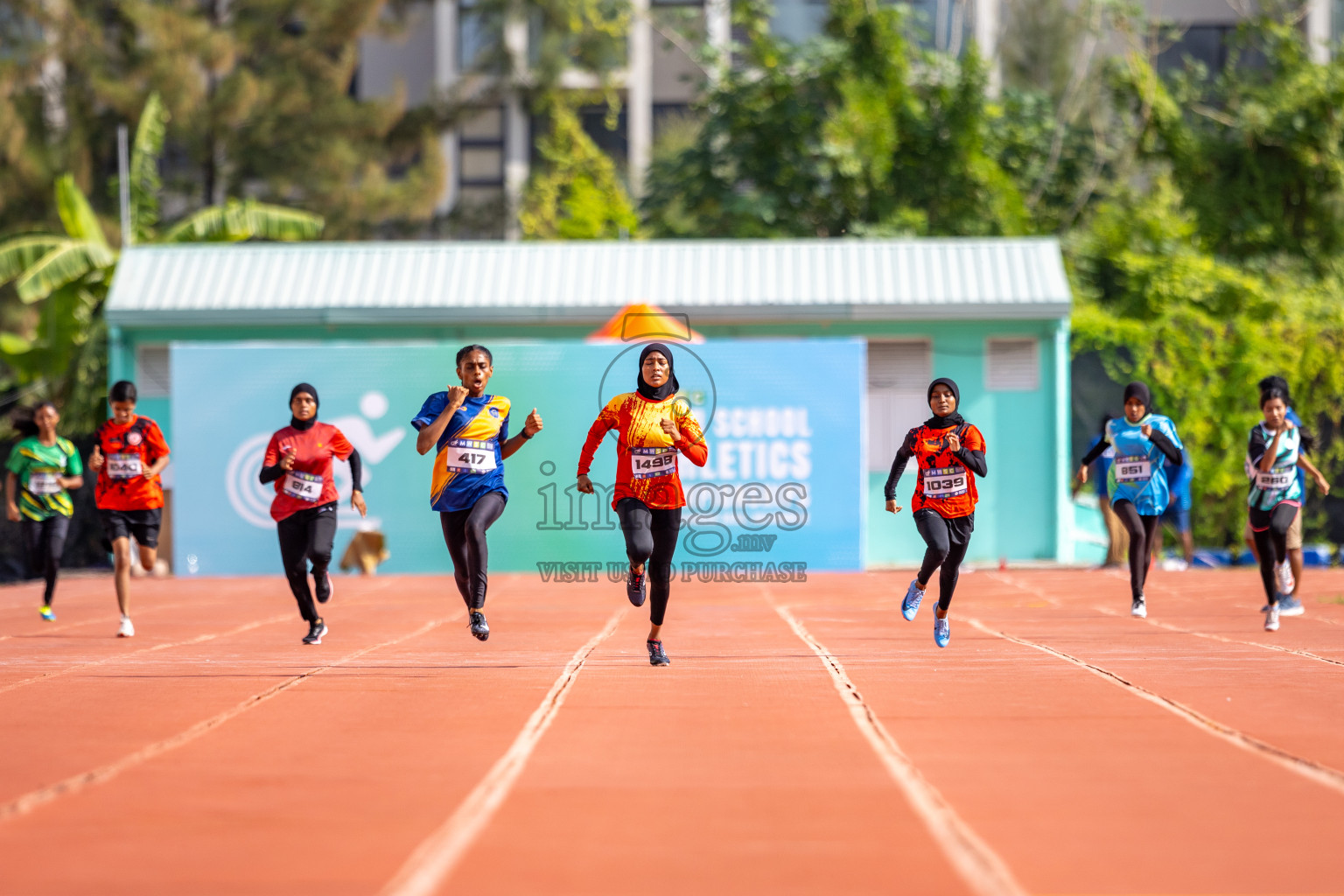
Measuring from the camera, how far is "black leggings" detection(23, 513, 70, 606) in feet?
44.1

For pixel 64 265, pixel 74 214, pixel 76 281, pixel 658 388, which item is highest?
pixel 74 214

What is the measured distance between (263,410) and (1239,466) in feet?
40.2

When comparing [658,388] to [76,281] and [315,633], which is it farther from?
[76,281]

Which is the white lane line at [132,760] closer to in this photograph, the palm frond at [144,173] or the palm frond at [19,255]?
the palm frond at [19,255]

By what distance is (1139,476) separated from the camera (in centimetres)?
1280

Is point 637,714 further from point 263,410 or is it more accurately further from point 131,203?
point 131,203

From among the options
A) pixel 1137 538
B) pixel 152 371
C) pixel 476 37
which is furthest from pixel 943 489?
pixel 476 37

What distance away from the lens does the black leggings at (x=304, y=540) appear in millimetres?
10945

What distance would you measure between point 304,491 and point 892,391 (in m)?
10.7

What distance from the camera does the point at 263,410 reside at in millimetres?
18438

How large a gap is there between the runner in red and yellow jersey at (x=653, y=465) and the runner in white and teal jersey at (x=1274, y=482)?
5.30 m

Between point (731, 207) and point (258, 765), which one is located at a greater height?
point (731, 207)

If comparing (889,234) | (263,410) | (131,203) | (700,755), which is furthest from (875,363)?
(700,755)

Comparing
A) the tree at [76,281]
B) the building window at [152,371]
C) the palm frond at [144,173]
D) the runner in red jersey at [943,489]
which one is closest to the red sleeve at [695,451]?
the runner in red jersey at [943,489]
